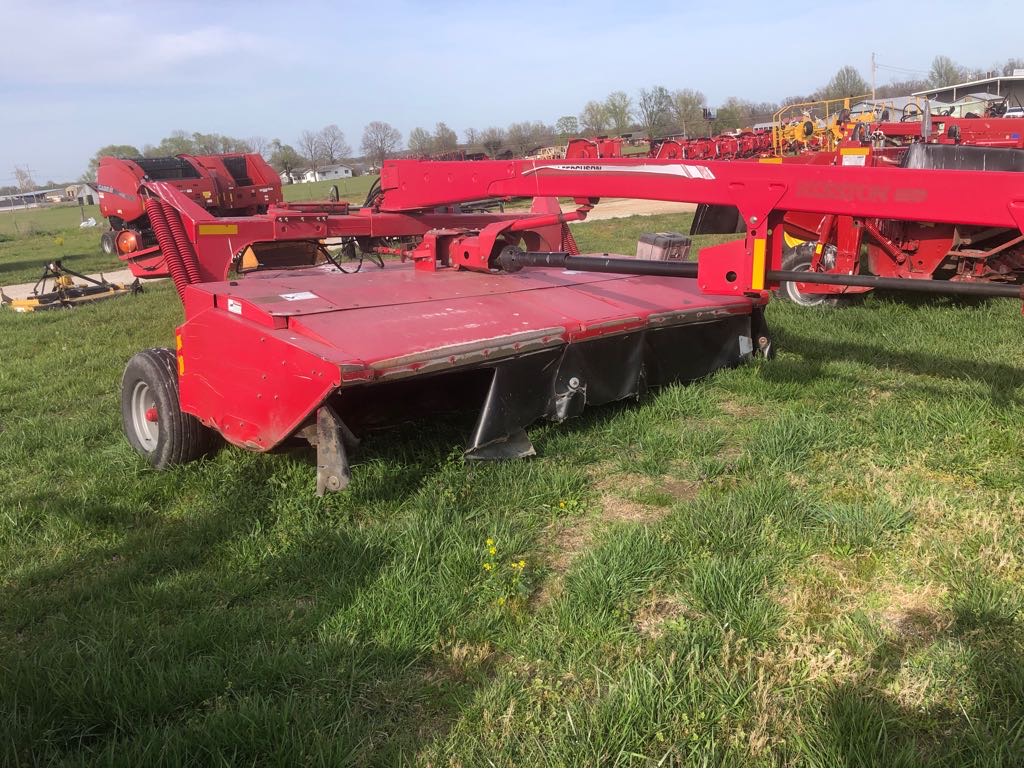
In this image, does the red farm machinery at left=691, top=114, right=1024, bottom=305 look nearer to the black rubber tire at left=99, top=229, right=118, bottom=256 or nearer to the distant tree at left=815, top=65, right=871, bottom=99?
the black rubber tire at left=99, top=229, right=118, bottom=256

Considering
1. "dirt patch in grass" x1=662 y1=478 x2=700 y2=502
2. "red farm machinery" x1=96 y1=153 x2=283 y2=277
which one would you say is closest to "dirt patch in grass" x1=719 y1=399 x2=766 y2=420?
"dirt patch in grass" x1=662 y1=478 x2=700 y2=502

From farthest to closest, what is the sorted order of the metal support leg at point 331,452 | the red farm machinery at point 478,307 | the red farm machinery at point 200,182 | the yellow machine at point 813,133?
the yellow machine at point 813,133 → the red farm machinery at point 200,182 → the metal support leg at point 331,452 → the red farm machinery at point 478,307

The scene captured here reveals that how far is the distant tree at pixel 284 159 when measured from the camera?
186ft

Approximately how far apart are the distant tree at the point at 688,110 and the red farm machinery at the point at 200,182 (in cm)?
3999

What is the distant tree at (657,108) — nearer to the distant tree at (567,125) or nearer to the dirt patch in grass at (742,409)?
the distant tree at (567,125)

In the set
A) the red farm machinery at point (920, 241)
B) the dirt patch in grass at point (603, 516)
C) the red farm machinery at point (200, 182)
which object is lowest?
the dirt patch in grass at point (603, 516)

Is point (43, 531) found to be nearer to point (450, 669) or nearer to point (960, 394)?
point (450, 669)

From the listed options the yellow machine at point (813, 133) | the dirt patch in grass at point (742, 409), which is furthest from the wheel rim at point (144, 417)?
the yellow machine at point (813, 133)

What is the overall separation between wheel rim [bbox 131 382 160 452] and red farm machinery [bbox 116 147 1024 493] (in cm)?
1

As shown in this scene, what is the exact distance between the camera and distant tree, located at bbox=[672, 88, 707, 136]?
5162 cm

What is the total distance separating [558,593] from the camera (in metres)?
2.77

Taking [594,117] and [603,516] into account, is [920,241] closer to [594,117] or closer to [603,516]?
[603,516]

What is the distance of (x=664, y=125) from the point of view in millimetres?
53875

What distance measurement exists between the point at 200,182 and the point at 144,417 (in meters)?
9.57
